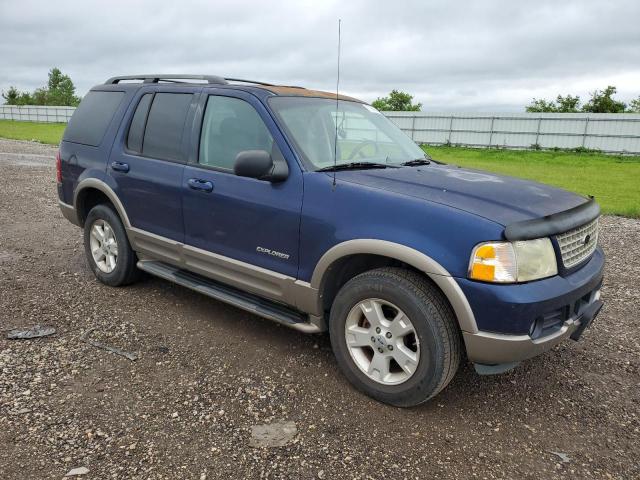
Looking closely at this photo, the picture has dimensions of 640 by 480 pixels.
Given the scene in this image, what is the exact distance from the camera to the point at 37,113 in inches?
2154

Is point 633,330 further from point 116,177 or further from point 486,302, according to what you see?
point 116,177

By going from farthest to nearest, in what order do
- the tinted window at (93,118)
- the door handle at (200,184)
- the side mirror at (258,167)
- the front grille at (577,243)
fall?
1. the tinted window at (93,118)
2. the door handle at (200,184)
3. the side mirror at (258,167)
4. the front grille at (577,243)

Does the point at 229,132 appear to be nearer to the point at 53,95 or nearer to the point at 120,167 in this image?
the point at 120,167

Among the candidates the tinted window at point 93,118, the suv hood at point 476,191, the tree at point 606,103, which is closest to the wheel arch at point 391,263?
the suv hood at point 476,191

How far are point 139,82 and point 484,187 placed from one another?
3.42m

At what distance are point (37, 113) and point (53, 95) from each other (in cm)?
4324

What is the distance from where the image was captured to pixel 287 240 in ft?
11.7

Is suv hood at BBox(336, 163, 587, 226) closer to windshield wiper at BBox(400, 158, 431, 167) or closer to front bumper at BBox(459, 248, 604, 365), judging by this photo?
windshield wiper at BBox(400, 158, 431, 167)

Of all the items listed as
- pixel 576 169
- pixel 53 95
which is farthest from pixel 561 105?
pixel 53 95

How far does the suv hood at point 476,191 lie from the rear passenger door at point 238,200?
487mm

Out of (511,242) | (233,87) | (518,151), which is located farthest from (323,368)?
(518,151)

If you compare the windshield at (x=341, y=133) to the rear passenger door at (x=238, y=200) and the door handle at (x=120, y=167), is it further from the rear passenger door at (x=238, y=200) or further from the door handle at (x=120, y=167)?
the door handle at (x=120, y=167)

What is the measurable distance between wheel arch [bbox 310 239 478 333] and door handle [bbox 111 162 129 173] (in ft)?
7.38

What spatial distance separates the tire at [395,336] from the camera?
3.02 metres
